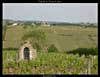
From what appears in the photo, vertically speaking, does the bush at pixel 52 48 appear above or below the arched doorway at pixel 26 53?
above

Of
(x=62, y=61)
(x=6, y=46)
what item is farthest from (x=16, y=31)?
(x=62, y=61)

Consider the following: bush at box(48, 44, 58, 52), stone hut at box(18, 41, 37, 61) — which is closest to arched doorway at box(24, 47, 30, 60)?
stone hut at box(18, 41, 37, 61)

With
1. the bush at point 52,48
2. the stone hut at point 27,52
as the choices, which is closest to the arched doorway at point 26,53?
the stone hut at point 27,52

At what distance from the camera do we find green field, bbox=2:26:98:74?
236 inches

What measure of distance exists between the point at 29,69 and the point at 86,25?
731 mm

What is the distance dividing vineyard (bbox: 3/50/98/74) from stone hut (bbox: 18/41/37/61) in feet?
0.14

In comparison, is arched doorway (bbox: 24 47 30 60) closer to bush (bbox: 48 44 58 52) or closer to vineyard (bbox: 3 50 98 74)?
vineyard (bbox: 3 50 98 74)

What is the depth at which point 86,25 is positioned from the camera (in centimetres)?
601

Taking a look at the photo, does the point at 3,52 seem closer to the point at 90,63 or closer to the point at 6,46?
the point at 6,46

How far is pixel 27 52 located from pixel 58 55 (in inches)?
12.6

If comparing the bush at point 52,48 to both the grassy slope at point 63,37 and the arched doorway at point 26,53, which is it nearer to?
the grassy slope at point 63,37

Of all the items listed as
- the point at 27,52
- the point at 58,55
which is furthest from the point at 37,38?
the point at 58,55

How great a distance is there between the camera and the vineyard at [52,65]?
236 inches

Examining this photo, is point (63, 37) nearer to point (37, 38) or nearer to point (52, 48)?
point (52, 48)
